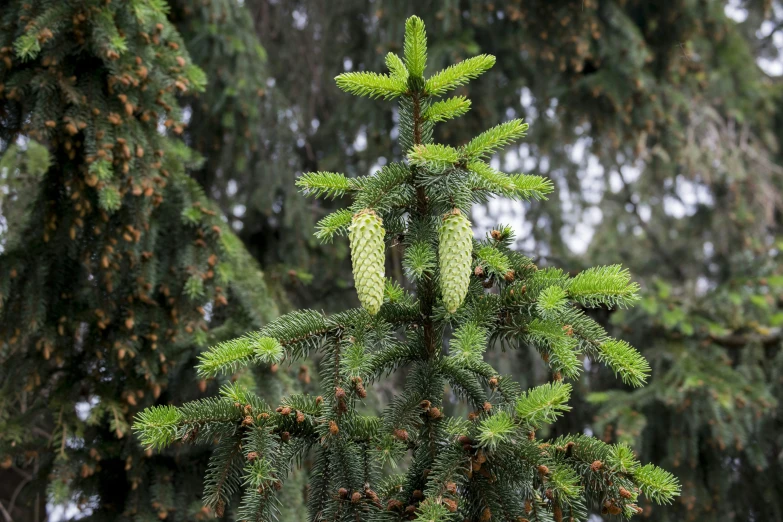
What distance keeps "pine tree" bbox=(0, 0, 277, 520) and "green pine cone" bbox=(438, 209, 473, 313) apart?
4.39 ft

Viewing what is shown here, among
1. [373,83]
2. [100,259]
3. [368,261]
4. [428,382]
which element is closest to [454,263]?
[368,261]

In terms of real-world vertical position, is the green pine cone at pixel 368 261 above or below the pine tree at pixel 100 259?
below

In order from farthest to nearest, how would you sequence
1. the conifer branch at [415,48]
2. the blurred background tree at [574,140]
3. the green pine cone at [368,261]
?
the blurred background tree at [574,140] → the conifer branch at [415,48] → the green pine cone at [368,261]

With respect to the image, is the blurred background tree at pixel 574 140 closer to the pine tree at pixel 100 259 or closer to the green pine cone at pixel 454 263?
the pine tree at pixel 100 259

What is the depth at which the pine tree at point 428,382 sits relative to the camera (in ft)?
4.58

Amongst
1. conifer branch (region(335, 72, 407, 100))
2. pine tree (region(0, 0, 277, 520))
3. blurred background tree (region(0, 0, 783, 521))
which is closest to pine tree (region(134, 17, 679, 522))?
conifer branch (region(335, 72, 407, 100))

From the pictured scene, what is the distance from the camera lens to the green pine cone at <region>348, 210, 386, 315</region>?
138 centimetres

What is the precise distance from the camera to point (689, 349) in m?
4.23

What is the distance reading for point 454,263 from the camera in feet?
4.57

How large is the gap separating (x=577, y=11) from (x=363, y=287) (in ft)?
10.8

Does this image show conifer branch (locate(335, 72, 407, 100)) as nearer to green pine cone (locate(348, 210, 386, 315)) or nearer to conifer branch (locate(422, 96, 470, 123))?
conifer branch (locate(422, 96, 470, 123))

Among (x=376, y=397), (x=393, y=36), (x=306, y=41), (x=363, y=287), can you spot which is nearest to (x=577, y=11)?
(x=393, y=36)

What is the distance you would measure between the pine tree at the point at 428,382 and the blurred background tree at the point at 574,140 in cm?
133

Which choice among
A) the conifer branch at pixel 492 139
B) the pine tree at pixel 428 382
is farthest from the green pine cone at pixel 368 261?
the conifer branch at pixel 492 139
